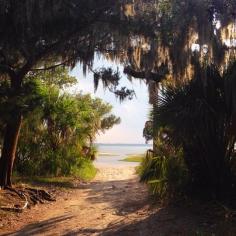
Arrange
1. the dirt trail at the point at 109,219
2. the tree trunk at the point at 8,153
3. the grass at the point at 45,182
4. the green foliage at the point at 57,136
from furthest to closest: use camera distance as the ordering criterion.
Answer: the green foliage at the point at 57,136 < the grass at the point at 45,182 < the tree trunk at the point at 8,153 < the dirt trail at the point at 109,219

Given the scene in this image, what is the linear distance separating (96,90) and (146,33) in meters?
3.29

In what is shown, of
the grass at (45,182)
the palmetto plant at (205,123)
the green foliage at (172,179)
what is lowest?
the grass at (45,182)

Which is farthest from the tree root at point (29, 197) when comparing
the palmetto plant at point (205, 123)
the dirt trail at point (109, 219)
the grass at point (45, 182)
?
the palmetto plant at point (205, 123)

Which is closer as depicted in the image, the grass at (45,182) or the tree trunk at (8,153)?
the tree trunk at (8,153)

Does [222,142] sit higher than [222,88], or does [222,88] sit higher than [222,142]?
[222,88]

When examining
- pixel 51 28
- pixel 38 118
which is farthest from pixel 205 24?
pixel 38 118

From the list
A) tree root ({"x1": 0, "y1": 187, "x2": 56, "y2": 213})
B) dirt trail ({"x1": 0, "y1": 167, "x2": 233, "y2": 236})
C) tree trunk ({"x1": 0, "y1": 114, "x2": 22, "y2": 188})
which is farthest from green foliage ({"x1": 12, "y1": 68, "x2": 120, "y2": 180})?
dirt trail ({"x1": 0, "y1": 167, "x2": 233, "y2": 236})

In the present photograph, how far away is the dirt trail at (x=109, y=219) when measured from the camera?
900cm

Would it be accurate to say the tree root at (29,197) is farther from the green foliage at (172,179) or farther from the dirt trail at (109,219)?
the green foliage at (172,179)

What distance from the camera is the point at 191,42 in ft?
38.8

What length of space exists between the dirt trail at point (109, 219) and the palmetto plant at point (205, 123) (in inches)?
44.9

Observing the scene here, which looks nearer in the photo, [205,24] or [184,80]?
[205,24]

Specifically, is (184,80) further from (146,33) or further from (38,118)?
(38,118)

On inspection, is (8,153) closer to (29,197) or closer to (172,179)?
(29,197)
